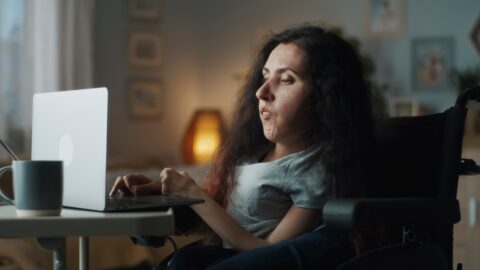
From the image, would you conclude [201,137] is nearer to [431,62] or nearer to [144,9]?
[144,9]

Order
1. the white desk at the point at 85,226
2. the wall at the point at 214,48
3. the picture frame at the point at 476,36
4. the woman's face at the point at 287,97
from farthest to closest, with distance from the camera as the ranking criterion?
the wall at the point at 214,48 → the picture frame at the point at 476,36 → the woman's face at the point at 287,97 → the white desk at the point at 85,226

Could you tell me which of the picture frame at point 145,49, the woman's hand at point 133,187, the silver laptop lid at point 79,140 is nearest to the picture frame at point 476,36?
the picture frame at point 145,49

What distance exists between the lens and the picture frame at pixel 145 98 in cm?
418

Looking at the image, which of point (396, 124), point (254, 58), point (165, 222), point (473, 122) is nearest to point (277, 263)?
point (165, 222)

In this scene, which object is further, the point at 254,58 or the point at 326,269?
the point at 254,58

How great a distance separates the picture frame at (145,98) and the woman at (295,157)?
2.63m

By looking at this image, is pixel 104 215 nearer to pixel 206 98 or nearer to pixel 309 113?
pixel 309 113

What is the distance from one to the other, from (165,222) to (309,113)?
0.57 meters

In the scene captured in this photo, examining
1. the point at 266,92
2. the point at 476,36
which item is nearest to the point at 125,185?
the point at 266,92

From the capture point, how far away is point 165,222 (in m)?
1.03

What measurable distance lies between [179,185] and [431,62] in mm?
2674

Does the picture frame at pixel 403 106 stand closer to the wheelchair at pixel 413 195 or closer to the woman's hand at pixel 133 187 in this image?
the wheelchair at pixel 413 195

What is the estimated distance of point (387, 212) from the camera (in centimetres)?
118

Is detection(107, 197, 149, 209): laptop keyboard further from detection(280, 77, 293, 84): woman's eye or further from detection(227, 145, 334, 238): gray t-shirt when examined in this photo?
detection(280, 77, 293, 84): woman's eye
